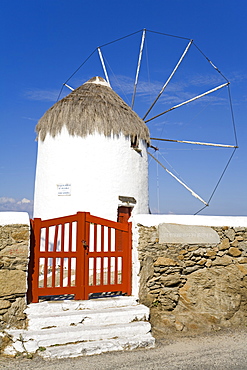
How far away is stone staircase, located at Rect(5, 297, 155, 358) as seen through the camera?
186 inches

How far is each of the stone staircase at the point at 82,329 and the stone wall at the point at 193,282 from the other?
0.44 meters

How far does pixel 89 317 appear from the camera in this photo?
17.3 feet

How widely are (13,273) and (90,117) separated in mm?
6372

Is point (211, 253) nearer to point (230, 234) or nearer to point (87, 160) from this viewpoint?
point (230, 234)

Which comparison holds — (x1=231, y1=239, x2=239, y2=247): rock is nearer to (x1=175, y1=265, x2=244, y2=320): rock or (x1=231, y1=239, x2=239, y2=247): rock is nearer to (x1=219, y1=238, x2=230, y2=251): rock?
(x1=219, y1=238, x2=230, y2=251): rock

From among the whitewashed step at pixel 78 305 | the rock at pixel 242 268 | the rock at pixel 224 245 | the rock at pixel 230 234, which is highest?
the rock at pixel 230 234

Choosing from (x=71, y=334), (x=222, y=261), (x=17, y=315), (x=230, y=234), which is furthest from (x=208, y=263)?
(x=17, y=315)

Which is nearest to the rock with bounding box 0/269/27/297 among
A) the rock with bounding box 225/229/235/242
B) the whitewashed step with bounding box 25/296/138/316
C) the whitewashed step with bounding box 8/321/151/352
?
the whitewashed step with bounding box 25/296/138/316

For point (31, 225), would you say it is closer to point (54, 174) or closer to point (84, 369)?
point (84, 369)

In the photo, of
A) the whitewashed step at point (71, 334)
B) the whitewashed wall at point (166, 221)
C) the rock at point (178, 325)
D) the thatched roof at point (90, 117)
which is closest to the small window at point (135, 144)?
the thatched roof at point (90, 117)

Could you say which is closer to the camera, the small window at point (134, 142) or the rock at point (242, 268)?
the rock at point (242, 268)

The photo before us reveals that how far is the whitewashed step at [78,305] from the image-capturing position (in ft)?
17.2

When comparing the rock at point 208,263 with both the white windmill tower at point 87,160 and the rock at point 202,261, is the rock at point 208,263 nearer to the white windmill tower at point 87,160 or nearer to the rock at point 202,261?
the rock at point 202,261

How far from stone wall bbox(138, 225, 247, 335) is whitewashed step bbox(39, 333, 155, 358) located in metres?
0.54
